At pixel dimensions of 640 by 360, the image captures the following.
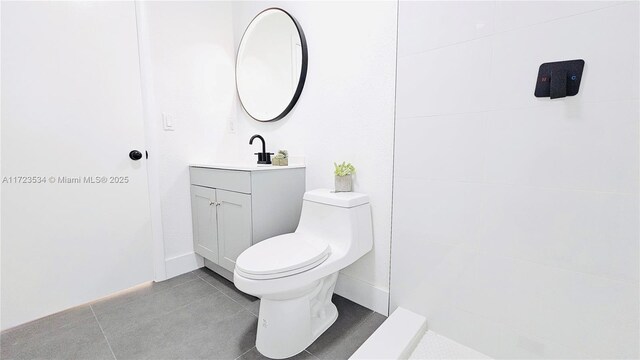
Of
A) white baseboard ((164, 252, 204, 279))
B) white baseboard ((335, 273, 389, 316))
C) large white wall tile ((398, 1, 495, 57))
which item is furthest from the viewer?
white baseboard ((164, 252, 204, 279))

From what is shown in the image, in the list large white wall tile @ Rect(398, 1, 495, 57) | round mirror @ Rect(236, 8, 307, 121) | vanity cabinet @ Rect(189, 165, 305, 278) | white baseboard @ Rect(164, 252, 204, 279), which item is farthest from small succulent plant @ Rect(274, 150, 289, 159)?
white baseboard @ Rect(164, 252, 204, 279)

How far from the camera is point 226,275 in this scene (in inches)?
68.2

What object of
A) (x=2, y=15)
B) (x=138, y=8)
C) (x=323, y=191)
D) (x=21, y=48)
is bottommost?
(x=323, y=191)

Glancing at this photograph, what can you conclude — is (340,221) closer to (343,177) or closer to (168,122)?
(343,177)

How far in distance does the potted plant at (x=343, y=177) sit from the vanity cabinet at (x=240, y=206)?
0.32 m

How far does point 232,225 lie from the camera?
59.7 inches

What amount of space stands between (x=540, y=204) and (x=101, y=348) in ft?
6.00

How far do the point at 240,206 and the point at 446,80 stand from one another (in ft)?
3.80

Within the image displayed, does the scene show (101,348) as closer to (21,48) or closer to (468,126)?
(21,48)

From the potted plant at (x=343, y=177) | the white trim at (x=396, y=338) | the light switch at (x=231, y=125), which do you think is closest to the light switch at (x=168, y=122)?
the light switch at (x=231, y=125)

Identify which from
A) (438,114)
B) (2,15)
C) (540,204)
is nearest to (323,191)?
(438,114)

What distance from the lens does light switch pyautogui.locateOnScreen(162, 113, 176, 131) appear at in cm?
169

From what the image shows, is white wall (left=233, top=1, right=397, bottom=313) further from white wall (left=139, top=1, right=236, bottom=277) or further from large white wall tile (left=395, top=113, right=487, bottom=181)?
white wall (left=139, top=1, right=236, bottom=277)

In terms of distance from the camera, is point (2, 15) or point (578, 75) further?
point (2, 15)
